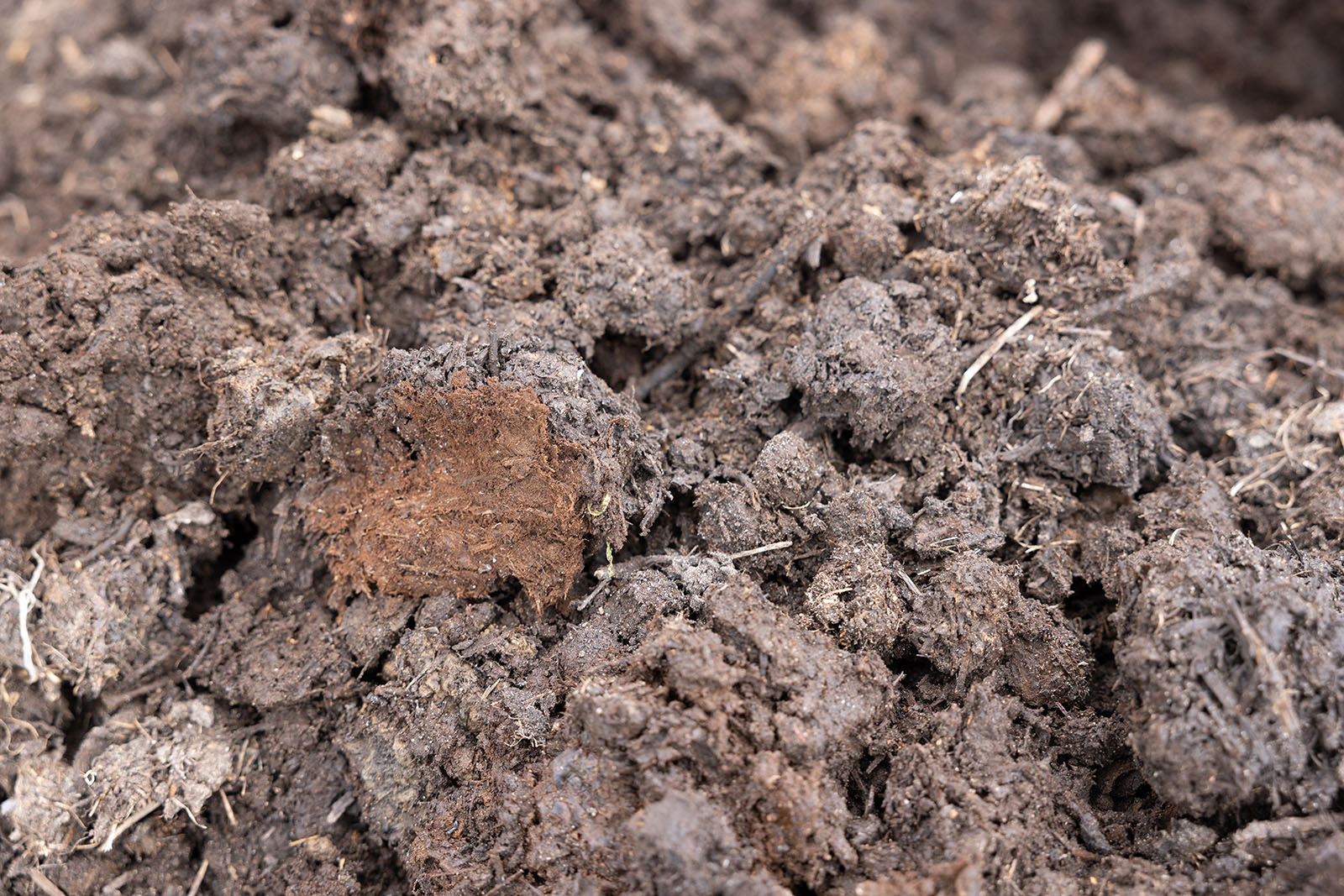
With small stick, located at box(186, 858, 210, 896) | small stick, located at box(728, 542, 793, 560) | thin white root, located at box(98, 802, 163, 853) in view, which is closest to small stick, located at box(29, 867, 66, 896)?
thin white root, located at box(98, 802, 163, 853)

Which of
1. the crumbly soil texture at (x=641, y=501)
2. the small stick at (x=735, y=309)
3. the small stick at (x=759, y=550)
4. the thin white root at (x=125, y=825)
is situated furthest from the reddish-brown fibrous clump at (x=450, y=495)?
the thin white root at (x=125, y=825)

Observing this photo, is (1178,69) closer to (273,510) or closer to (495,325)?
(495,325)

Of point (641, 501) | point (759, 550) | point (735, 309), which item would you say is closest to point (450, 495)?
point (641, 501)

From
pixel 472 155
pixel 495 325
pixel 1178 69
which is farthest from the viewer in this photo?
pixel 1178 69

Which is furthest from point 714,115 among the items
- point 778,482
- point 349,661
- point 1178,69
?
point 1178,69

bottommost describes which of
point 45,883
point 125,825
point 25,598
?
point 45,883

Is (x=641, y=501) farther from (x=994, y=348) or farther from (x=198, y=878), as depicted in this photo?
(x=198, y=878)

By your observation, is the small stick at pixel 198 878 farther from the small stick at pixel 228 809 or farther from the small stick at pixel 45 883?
the small stick at pixel 45 883
